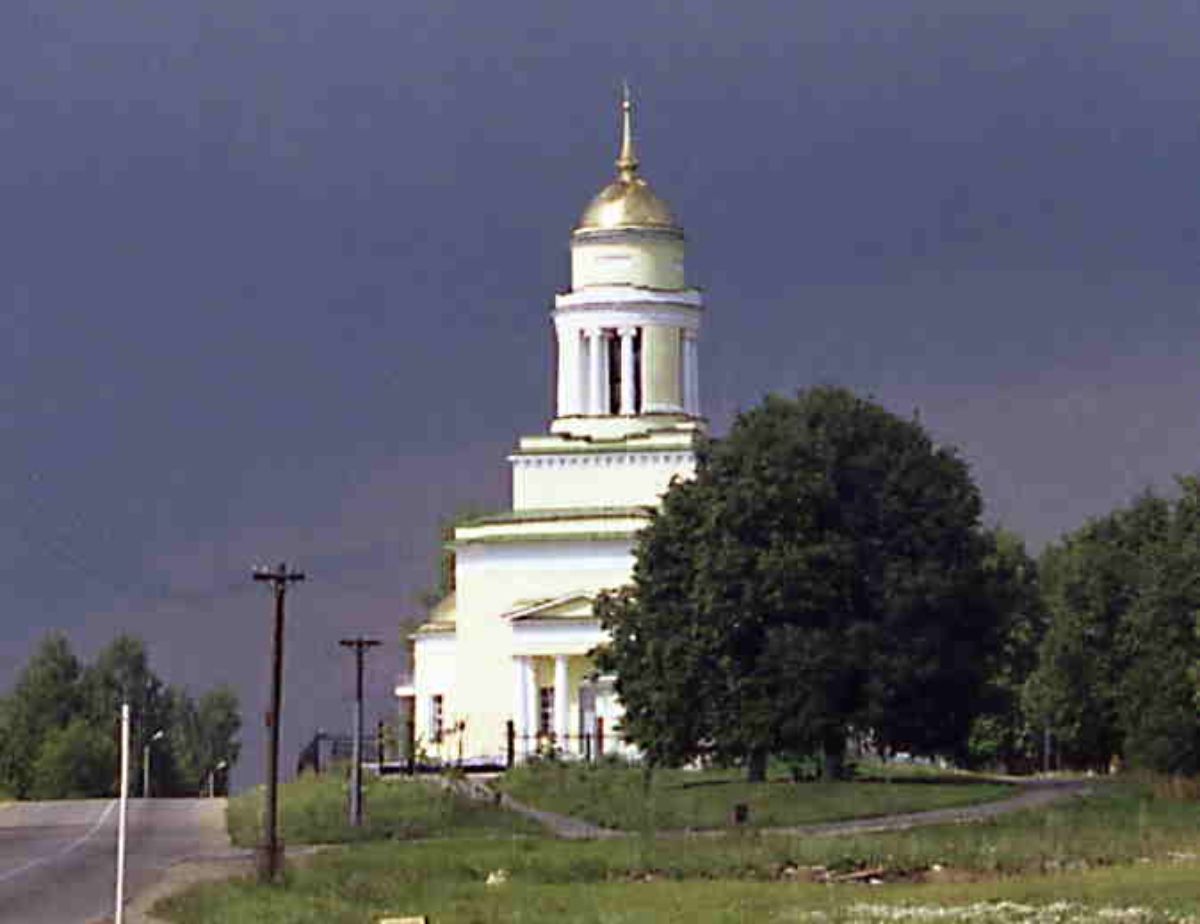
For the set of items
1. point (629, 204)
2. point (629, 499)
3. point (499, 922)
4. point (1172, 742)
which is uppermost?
point (629, 204)

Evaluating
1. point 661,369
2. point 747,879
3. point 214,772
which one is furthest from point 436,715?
point 747,879

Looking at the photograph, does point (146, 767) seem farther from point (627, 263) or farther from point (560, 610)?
point (627, 263)

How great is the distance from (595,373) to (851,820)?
32576 mm

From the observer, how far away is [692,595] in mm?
79375

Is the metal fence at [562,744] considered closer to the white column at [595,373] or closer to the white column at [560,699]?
the white column at [560,699]

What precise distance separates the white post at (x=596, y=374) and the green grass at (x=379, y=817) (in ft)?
70.3

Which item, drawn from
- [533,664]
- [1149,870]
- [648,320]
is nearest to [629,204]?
[648,320]

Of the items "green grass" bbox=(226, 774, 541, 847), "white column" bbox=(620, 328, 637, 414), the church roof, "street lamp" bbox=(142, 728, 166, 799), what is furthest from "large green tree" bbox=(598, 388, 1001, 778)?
"street lamp" bbox=(142, 728, 166, 799)

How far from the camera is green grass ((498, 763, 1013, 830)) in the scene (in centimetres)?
6962

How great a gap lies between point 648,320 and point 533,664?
1063 cm

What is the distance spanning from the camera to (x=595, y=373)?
99438 millimetres

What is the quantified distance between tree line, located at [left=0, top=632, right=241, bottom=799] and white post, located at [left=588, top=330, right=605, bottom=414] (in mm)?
33392

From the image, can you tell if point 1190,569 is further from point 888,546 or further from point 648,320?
point 648,320

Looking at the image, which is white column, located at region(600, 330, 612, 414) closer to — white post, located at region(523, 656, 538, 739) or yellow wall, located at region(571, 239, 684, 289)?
yellow wall, located at region(571, 239, 684, 289)
